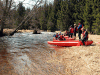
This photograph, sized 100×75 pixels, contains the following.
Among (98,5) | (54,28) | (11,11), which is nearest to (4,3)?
(11,11)

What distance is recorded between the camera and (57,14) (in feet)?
159

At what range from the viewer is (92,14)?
25.6m

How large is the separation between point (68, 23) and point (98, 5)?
63.3 feet

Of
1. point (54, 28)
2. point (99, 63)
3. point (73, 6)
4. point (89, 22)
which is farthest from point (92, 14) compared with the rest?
point (54, 28)

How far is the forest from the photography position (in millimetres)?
8655

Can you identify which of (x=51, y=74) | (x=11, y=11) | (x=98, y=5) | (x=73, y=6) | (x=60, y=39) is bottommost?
(x=51, y=74)

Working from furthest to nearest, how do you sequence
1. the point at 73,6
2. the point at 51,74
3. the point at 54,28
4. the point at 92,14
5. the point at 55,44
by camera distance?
1. the point at 54,28
2. the point at 73,6
3. the point at 92,14
4. the point at 55,44
5. the point at 51,74

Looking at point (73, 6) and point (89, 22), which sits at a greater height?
point (73, 6)

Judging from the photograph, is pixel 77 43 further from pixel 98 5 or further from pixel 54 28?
pixel 54 28

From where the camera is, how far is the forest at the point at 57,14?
865 centimetres

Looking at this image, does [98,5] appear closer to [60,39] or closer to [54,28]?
[60,39]

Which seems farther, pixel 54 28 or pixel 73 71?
pixel 54 28

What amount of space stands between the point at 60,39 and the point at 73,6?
106 ft

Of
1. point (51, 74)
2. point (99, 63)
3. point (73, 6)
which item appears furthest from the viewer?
point (73, 6)
